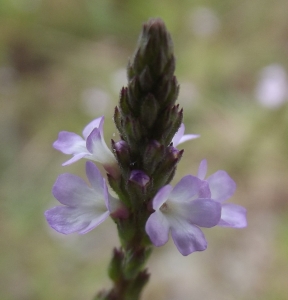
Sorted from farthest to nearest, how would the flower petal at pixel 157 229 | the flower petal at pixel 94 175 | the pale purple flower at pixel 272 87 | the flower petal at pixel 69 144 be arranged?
the pale purple flower at pixel 272 87, the flower petal at pixel 69 144, the flower petal at pixel 94 175, the flower petal at pixel 157 229

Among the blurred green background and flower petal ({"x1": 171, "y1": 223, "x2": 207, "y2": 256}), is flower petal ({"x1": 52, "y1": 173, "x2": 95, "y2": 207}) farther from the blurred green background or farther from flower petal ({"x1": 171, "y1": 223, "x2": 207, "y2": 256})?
the blurred green background

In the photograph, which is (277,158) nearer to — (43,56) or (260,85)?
(260,85)

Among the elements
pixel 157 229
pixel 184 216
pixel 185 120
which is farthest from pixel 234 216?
pixel 185 120

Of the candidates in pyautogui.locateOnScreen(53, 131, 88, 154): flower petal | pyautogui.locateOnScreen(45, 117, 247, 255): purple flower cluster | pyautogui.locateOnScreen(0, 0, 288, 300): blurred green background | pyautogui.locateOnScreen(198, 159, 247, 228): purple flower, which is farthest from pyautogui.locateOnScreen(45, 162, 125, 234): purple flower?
pyautogui.locateOnScreen(0, 0, 288, 300): blurred green background

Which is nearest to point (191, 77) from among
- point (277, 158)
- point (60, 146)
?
point (277, 158)

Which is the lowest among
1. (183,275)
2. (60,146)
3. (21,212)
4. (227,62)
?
(183,275)

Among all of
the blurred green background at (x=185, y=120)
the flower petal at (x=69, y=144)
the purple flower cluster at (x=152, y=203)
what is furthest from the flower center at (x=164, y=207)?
the blurred green background at (x=185, y=120)

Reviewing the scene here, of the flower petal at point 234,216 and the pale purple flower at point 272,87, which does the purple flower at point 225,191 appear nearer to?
the flower petal at point 234,216
